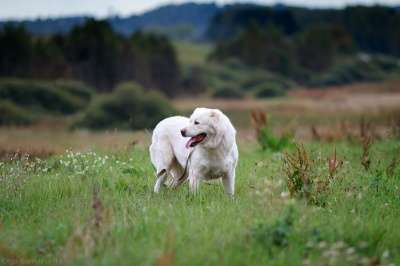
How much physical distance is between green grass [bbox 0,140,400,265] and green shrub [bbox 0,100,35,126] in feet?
109

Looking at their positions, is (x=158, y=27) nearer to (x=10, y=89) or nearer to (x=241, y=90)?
(x=241, y=90)

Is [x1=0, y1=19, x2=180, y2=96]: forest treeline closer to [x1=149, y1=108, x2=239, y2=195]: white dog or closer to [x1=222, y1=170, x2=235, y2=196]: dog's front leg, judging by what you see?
[x1=149, y1=108, x2=239, y2=195]: white dog

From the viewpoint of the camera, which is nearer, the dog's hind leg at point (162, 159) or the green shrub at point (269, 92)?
the dog's hind leg at point (162, 159)

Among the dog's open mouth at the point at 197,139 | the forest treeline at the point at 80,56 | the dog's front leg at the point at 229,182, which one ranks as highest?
the dog's open mouth at the point at 197,139

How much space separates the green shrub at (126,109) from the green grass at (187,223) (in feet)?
100

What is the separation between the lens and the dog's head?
Answer: 8891 mm

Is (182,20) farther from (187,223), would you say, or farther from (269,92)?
(187,223)

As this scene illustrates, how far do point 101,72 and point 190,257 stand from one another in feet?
167

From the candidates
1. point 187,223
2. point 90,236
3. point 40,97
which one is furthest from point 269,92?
point 90,236

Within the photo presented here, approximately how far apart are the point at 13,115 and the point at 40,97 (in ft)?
20.6

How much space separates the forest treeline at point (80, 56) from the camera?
5181 centimetres

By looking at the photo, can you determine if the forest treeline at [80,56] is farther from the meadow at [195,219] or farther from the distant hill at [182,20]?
the distant hill at [182,20]

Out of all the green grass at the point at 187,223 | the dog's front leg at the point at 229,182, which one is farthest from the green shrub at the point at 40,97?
the dog's front leg at the point at 229,182

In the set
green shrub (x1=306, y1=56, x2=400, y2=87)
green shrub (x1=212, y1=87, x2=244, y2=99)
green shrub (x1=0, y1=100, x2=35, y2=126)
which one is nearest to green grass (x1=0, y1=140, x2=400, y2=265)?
green shrub (x1=0, y1=100, x2=35, y2=126)
